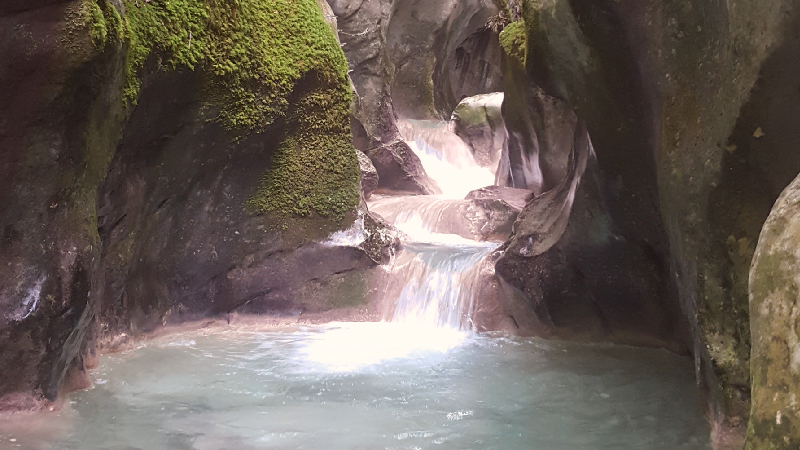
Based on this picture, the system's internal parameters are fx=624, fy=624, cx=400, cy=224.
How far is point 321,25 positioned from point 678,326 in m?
5.65

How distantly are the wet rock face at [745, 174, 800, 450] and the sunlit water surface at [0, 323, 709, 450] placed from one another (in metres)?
2.12

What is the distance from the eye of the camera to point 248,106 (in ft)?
23.4

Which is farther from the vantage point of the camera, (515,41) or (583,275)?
(515,41)

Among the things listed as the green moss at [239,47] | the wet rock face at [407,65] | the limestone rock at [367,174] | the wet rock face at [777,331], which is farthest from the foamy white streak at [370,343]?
the wet rock face at [407,65]

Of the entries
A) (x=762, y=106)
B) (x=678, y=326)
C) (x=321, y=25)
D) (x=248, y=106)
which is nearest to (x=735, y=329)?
(x=762, y=106)

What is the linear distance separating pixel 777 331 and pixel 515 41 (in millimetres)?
8877

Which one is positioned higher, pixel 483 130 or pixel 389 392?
pixel 483 130

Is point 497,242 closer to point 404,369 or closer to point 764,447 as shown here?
point 404,369

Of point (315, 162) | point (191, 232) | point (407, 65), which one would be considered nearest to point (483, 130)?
point (407, 65)

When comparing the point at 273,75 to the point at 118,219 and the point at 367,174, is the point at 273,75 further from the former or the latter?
the point at 367,174

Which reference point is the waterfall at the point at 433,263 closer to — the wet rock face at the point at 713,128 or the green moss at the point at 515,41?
the green moss at the point at 515,41

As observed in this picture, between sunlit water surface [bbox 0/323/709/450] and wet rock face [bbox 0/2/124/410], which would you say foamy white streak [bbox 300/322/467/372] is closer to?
sunlit water surface [bbox 0/323/709/450]

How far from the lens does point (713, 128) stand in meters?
3.85

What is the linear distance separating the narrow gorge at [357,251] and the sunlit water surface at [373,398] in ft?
0.11
